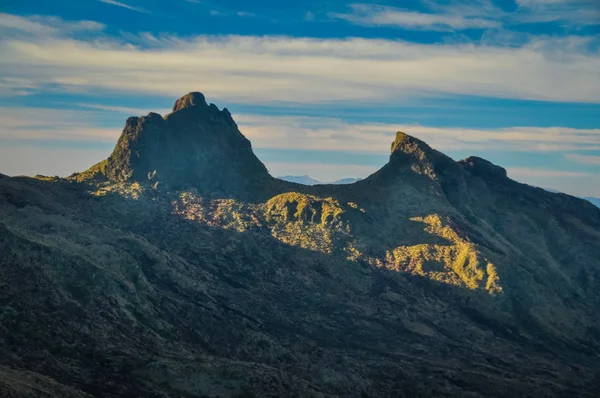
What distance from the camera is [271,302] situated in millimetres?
141750

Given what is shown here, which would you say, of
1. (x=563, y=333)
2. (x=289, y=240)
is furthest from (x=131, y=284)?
(x=563, y=333)

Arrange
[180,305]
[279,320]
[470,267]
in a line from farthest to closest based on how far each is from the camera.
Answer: [470,267], [279,320], [180,305]

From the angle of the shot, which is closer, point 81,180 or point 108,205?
point 108,205

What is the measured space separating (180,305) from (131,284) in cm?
1128

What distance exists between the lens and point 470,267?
170250 millimetres

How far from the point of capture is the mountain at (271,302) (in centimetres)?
8788

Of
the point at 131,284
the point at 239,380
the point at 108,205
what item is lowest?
the point at 239,380

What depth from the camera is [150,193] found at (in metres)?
196

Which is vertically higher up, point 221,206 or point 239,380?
point 221,206

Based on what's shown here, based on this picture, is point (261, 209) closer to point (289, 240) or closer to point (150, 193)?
point (289, 240)

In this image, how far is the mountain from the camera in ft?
288

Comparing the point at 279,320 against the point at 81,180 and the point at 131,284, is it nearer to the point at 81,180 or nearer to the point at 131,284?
the point at 131,284

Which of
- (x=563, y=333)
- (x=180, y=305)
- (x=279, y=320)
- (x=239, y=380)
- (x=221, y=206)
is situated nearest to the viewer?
(x=239, y=380)

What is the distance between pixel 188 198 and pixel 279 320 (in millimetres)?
79955
